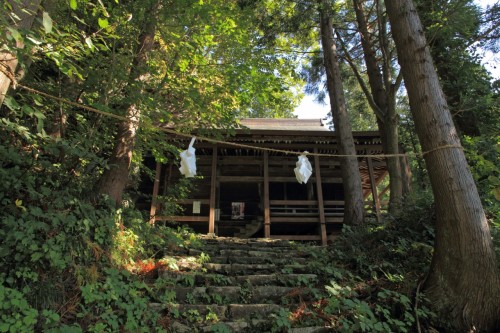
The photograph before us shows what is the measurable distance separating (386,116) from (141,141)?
19.6ft

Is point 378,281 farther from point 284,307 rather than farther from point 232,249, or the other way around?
point 232,249

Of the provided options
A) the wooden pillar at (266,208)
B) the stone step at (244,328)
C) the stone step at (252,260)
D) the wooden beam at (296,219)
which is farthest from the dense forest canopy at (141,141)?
the wooden pillar at (266,208)

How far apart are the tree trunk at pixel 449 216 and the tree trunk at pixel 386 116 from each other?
2912 millimetres

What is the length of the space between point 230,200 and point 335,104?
5169 mm

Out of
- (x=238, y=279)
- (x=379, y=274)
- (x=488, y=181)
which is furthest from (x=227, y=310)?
(x=488, y=181)

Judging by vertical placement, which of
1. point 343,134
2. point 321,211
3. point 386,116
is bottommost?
point 321,211

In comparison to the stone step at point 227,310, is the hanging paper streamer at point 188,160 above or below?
above

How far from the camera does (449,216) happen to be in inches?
140

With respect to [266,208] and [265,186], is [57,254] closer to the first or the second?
[266,208]

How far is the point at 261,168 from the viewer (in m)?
10.6

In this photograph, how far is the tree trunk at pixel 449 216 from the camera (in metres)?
3.25

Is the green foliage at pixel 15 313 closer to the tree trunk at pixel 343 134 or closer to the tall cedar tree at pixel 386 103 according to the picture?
the tree trunk at pixel 343 134

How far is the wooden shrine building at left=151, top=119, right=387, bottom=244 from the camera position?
922 centimetres

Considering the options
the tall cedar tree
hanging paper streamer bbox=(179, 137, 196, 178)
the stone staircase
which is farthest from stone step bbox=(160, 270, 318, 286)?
the tall cedar tree
